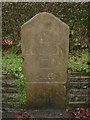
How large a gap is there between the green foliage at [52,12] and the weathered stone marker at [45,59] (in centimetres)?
183

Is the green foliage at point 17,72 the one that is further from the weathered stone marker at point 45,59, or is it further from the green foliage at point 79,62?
the green foliage at point 79,62

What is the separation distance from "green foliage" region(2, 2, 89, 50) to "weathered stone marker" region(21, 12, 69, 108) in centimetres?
183

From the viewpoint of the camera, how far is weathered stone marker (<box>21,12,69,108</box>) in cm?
504

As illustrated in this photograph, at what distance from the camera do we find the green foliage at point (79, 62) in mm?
5627

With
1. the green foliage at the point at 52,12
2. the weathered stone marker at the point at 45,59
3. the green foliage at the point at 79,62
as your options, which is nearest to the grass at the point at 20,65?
the green foliage at the point at 79,62

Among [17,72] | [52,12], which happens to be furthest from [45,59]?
[52,12]

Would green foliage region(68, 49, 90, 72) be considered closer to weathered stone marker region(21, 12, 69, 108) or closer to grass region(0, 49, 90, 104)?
grass region(0, 49, 90, 104)

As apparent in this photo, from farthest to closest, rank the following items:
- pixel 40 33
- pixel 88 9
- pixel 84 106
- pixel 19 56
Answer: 1. pixel 88 9
2. pixel 19 56
3. pixel 84 106
4. pixel 40 33

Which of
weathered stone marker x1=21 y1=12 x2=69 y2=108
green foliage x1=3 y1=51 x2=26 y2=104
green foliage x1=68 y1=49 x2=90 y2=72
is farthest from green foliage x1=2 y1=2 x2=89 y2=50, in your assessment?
weathered stone marker x1=21 y1=12 x2=69 y2=108

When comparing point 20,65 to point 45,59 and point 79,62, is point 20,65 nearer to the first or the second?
point 45,59

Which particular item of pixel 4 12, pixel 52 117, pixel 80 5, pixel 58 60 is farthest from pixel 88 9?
pixel 52 117

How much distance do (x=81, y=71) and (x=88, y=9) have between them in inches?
72.9

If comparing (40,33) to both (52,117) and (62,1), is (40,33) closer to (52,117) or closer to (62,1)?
(52,117)

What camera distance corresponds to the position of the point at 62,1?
6.99 metres
